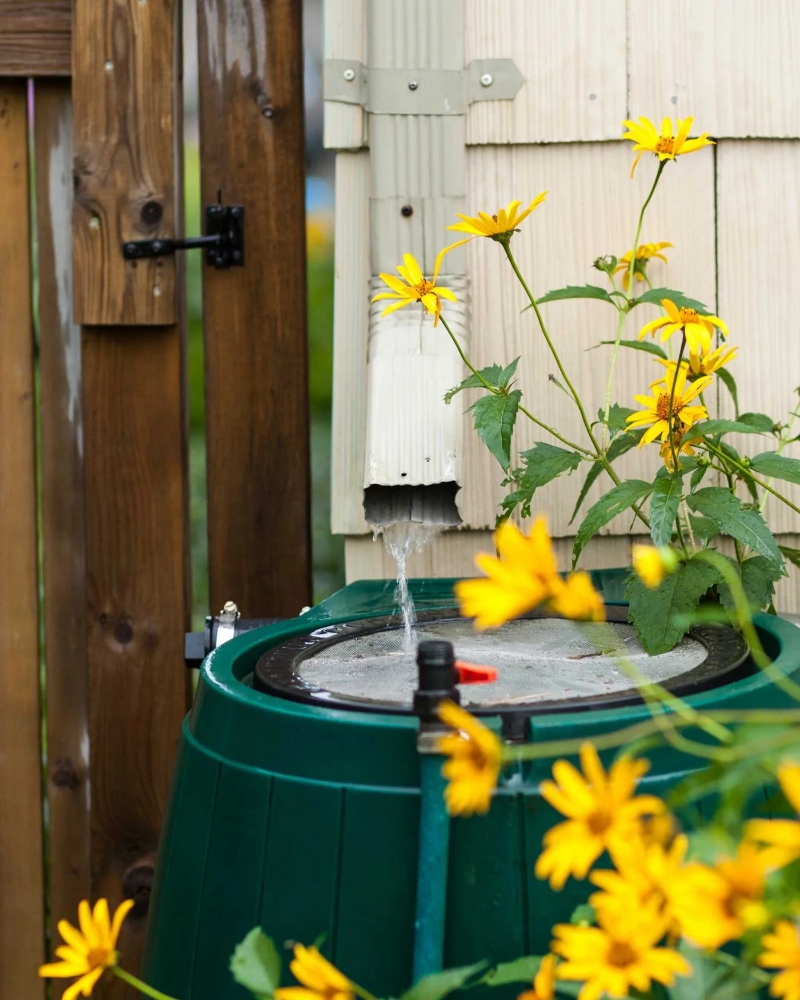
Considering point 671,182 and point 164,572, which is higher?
point 671,182

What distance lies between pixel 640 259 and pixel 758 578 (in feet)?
1.54

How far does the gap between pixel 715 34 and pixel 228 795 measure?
3.74ft

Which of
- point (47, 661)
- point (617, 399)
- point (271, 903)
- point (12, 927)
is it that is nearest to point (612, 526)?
point (617, 399)

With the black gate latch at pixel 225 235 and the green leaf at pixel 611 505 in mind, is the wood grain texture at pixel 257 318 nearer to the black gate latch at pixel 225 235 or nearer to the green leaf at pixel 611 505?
the black gate latch at pixel 225 235

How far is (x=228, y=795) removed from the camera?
33.3 inches

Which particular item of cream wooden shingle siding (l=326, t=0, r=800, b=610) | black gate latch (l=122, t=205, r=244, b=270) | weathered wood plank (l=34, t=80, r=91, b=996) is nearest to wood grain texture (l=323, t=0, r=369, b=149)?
cream wooden shingle siding (l=326, t=0, r=800, b=610)

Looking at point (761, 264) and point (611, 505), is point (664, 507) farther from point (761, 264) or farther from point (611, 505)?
point (761, 264)

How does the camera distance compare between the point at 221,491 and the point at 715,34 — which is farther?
the point at 221,491

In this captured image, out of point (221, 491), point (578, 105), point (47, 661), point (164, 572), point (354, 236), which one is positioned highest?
point (578, 105)

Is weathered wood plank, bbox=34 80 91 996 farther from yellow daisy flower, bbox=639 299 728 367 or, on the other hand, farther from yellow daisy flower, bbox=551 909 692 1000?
yellow daisy flower, bbox=551 909 692 1000

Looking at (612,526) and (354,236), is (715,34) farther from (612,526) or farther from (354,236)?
(612,526)

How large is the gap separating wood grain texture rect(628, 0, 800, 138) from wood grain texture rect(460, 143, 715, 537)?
0.21 feet

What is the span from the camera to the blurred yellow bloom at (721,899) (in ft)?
1.45

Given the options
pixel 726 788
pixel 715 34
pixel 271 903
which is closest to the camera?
pixel 726 788
